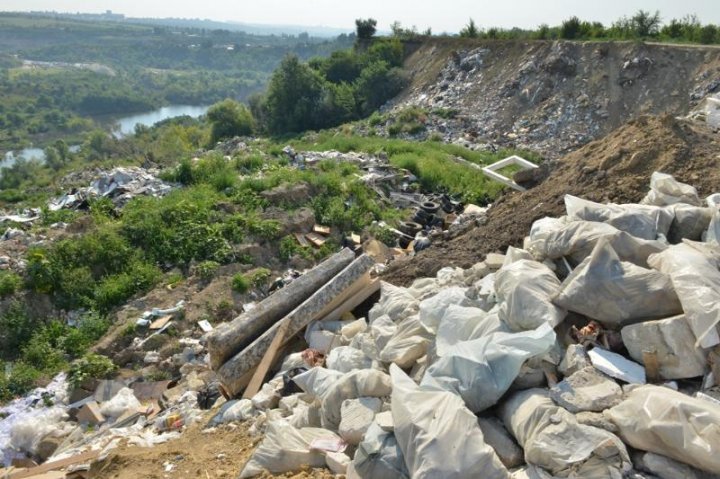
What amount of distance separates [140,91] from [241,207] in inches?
3782

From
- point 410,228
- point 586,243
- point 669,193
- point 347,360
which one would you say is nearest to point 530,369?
point 586,243

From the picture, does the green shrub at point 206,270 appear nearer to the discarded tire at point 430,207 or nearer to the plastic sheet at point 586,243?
the discarded tire at point 430,207

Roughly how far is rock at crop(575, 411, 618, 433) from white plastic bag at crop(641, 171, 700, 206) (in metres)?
2.63

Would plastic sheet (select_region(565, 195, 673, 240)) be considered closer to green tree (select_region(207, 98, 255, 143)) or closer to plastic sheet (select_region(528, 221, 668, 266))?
plastic sheet (select_region(528, 221, 668, 266))

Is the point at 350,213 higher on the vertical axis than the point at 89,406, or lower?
higher

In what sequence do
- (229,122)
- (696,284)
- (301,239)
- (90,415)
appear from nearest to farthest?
1. (696,284)
2. (90,415)
3. (301,239)
4. (229,122)

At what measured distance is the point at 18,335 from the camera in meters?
5.80

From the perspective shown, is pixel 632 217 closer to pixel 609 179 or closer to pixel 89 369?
pixel 609 179

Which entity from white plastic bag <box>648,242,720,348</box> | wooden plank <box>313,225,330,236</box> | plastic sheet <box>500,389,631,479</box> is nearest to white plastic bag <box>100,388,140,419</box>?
wooden plank <box>313,225,330,236</box>

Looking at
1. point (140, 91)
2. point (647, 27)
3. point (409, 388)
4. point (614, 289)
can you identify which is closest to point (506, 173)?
point (614, 289)

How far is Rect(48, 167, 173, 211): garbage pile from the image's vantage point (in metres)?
8.55

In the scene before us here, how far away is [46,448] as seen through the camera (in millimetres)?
4465

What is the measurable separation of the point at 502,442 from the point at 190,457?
2073 mm

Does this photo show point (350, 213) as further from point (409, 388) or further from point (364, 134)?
point (364, 134)
